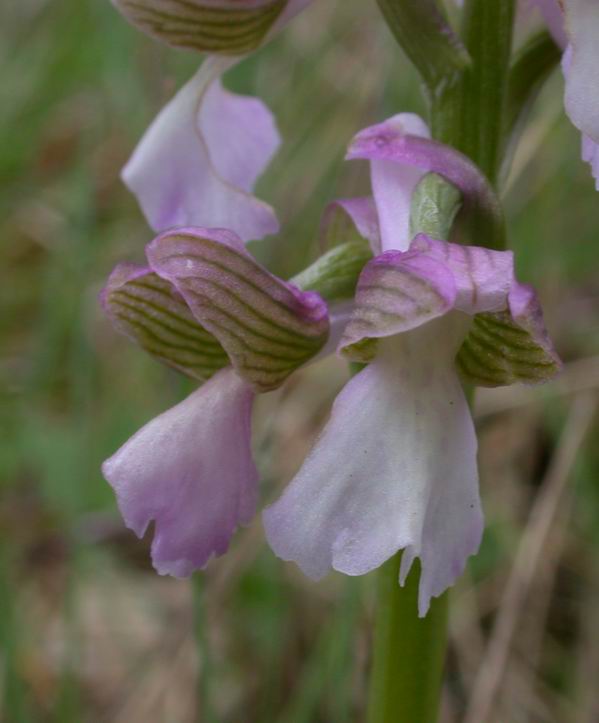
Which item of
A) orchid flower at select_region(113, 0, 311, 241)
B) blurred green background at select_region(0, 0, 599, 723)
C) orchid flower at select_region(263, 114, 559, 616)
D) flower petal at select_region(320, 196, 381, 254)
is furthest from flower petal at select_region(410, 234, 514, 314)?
blurred green background at select_region(0, 0, 599, 723)

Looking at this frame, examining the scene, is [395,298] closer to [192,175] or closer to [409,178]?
[409,178]

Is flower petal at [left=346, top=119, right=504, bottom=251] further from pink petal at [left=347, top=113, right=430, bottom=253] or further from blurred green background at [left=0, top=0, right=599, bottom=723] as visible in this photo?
blurred green background at [left=0, top=0, right=599, bottom=723]

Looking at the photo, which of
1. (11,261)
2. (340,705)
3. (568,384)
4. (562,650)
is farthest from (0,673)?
(11,261)

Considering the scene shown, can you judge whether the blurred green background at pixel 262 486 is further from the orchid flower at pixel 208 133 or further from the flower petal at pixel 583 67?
the flower petal at pixel 583 67

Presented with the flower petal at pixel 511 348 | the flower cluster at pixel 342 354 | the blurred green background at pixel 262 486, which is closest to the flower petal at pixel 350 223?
the flower cluster at pixel 342 354

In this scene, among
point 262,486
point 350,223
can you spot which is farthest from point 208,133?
point 262,486

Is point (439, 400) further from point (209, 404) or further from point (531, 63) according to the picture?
point (531, 63)

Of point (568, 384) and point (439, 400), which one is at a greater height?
point (439, 400)
